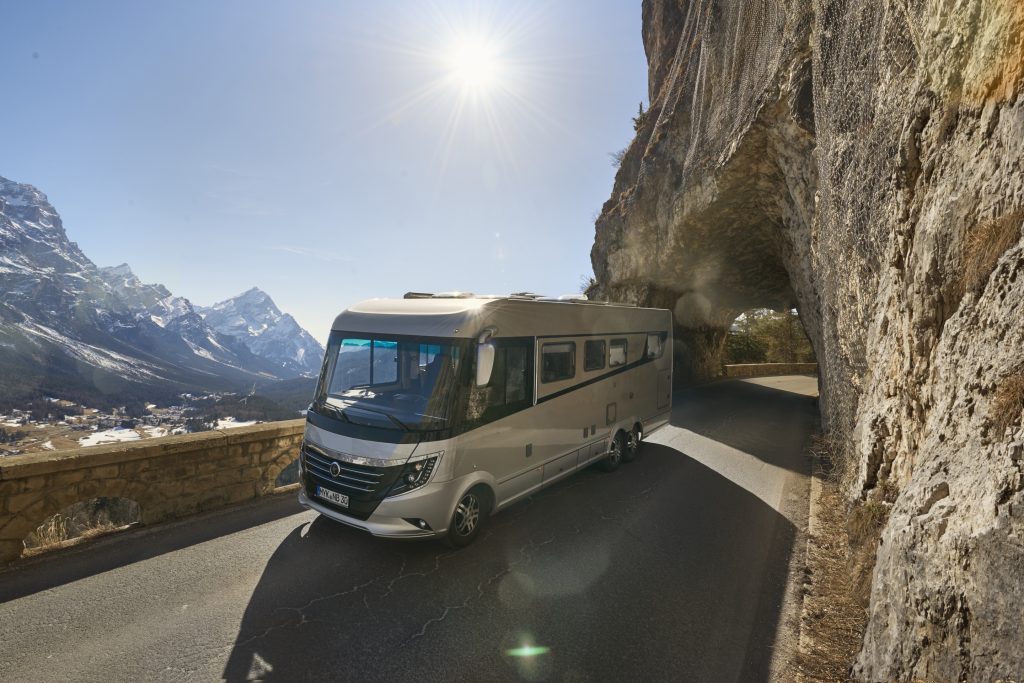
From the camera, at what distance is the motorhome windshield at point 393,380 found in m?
5.61

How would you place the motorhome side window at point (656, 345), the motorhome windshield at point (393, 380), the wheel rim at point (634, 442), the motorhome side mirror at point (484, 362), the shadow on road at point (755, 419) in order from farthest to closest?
1. the shadow on road at point (755, 419)
2. the motorhome side window at point (656, 345)
3. the wheel rim at point (634, 442)
4. the motorhome side mirror at point (484, 362)
5. the motorhome windshield at point (393, 380)

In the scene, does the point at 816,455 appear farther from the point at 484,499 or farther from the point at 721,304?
the point at 721,304

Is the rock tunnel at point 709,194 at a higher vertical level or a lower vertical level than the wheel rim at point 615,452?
higher

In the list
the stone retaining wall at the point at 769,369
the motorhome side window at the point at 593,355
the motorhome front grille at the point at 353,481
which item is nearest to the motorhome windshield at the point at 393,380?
the motorhome front grille at the point at 353,481

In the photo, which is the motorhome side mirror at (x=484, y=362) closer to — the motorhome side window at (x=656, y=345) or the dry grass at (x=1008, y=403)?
the dry grass at (x=1008, y=403)

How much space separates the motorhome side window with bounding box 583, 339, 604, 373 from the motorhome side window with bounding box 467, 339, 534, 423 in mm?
1601

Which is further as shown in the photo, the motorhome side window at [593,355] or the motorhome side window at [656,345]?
the motorhome side window at [656,345]

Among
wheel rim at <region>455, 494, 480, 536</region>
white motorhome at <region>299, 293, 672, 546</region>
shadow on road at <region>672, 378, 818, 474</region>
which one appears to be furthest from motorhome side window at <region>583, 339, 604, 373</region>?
shadow on road at <region>672, 378, 818, 474</region>

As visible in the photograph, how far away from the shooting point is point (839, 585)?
517cm

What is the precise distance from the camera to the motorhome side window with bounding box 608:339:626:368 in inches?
353

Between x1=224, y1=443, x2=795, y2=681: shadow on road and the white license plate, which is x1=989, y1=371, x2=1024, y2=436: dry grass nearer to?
x1=224, y1=443, x2=795, y2=681: shadow on road

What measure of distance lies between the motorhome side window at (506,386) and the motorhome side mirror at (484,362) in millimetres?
218

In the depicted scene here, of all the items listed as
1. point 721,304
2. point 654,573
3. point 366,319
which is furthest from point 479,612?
point 721,304

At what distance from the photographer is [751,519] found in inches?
278
